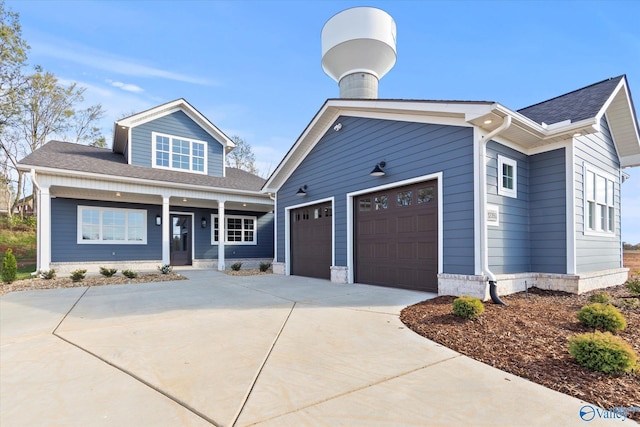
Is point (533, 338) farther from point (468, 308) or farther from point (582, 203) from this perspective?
point (582, 203)

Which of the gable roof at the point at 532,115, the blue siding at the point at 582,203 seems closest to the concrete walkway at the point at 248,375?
the gable roof at the point at 532,115

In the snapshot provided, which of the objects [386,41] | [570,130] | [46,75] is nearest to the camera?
[570,130]

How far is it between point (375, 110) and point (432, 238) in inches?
134

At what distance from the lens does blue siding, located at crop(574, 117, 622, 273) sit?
6668 millimetres

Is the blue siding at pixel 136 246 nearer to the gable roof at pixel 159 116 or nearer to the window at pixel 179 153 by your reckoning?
the window at pixel 179 153

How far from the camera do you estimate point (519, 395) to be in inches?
93.1

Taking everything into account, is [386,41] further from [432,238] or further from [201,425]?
[201,425]

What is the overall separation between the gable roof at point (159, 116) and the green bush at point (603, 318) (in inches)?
→ 537

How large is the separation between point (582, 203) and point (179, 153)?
531 inches

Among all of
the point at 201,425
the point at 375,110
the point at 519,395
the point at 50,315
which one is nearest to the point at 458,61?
the point at 375,110

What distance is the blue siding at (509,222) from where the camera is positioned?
5.96m

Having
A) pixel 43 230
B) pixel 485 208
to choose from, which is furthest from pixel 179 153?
pixel 485 208

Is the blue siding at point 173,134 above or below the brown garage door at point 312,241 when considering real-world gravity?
above

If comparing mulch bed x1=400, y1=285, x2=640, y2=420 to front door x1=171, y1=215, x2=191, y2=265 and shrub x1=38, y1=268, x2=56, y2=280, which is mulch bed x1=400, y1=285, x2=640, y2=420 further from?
front door x1=171, y1=215, x2=191, y2=265
